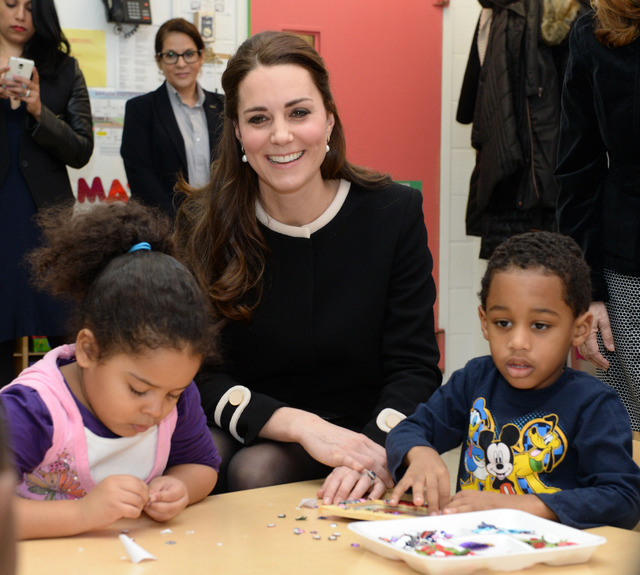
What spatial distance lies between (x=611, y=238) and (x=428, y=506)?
0.93 m

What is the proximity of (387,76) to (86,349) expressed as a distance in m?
3.66

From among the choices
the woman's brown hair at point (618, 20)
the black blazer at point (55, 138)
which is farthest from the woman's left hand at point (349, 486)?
the black blazer at point (55, 138)

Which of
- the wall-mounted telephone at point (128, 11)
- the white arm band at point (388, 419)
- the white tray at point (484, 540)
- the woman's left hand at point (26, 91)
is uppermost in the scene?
the wall-mounted telephone at point (128, 11)

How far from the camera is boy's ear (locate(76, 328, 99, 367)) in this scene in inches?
48.3

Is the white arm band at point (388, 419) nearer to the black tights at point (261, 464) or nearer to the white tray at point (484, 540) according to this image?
the black tights at point (261, 464)

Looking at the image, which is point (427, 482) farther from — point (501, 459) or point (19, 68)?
point (19, 68)

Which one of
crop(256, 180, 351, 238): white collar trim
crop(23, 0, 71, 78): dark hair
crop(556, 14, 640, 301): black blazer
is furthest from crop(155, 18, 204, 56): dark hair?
crop(556, 14, 640, 301): black blazer

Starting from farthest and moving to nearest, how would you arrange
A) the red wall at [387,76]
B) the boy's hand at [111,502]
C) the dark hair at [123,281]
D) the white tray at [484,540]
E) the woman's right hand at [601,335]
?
the red wall at [387,76], the woman's right hand at [601,335], the dark hair at [123,281], the boy's hand at [111,502], the white tray at [484,540]

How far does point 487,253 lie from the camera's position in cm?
390

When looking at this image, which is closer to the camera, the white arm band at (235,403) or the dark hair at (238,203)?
the white arm band at (235,403)

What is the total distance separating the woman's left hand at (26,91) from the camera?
280 centimetres

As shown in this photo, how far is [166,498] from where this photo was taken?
46.5 inches

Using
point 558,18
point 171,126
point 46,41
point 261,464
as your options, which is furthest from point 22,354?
point 558,18

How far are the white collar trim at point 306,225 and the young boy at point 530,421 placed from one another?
517 millimetres
